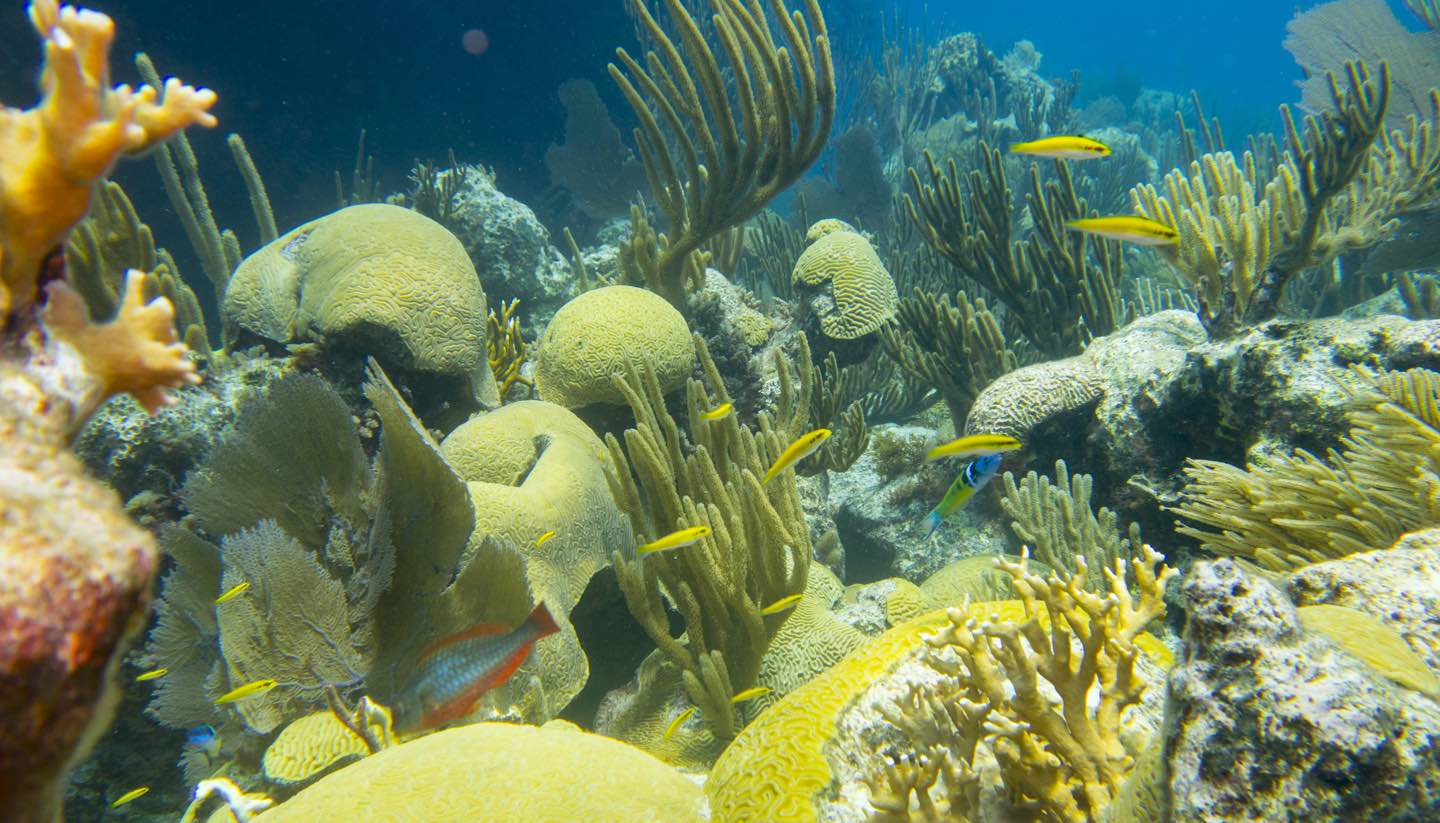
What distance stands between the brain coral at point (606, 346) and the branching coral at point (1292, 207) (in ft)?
11.7

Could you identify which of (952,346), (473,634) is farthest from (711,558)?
(952,346)

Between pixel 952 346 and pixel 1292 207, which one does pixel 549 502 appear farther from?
pixel 1292 207

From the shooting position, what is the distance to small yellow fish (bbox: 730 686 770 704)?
2.91 metres

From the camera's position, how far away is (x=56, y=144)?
30.5 inches

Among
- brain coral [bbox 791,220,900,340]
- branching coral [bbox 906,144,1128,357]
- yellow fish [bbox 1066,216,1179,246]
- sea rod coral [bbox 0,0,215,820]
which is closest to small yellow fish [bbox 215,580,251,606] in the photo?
sea rod coral [bbox 0,0,215,820]

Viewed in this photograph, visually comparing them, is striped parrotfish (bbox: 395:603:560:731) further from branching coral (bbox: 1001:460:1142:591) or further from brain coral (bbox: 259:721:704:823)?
branching coral (bbox: 1001:460:1142:591)

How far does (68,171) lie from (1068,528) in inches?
160

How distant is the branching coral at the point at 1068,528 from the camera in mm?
3594

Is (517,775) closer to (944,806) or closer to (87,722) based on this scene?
(944,806)

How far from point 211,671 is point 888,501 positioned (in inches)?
179

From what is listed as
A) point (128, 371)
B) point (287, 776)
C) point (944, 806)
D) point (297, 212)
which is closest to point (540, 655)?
point (287, 776)

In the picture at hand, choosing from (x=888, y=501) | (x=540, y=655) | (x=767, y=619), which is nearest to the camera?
(x=540, y=655)

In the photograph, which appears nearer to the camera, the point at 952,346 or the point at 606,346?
the point at 606,346

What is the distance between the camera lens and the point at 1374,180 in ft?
18.1
